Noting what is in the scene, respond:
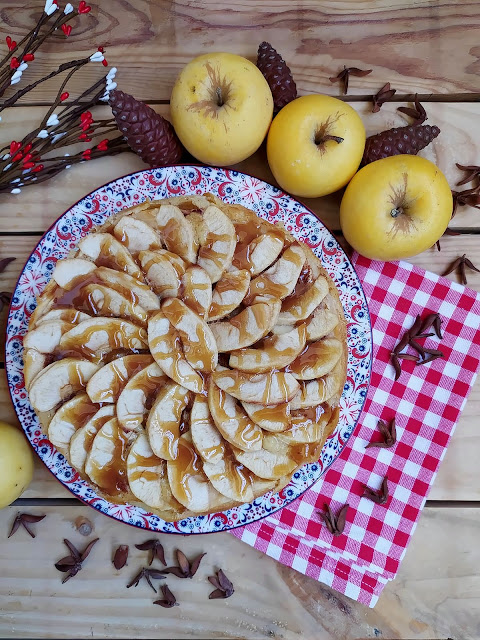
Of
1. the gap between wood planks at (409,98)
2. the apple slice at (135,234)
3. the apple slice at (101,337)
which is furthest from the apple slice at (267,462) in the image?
the gap between wood planks at (409,98)

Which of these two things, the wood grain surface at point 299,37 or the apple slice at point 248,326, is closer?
the apple slice at point 248,326

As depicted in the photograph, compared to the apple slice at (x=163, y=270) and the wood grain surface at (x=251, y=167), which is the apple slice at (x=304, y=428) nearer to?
the apple slice at (x=163, y=270)

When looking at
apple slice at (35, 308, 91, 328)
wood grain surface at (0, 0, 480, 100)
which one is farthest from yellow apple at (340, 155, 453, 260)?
apple slice at (35, 308, 91, 328)

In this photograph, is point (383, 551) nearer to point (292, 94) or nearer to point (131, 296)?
point (131, 296)

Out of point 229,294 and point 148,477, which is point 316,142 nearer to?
point 229,294

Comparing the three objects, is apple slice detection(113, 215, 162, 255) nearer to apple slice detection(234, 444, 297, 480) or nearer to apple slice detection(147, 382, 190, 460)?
apple slice detection(147, 382, 190, 460)

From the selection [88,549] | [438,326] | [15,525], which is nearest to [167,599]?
[88,549]
